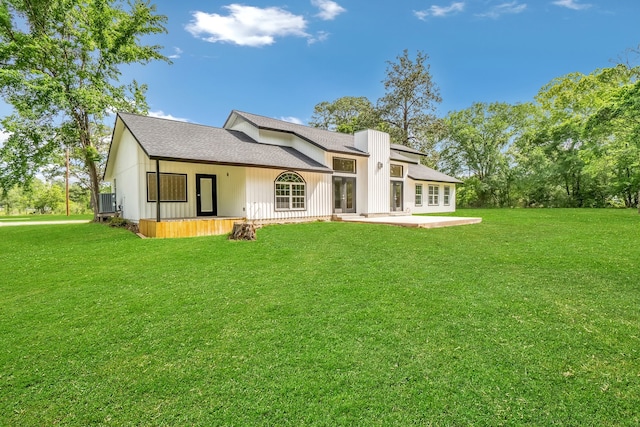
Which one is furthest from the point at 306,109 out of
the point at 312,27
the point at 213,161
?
the point at 213,161

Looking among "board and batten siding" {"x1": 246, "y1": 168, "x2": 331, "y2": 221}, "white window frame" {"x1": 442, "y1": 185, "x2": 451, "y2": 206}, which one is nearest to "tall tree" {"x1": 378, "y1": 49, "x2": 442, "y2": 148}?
"white window frame" {"x1": 442, "y1": 185, "x2": 451, "y2": 206}

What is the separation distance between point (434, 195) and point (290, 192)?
45.0 ft

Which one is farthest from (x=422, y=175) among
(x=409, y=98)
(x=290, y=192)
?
(x=290, y=192)

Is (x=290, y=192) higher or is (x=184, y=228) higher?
(x=290, y=192)

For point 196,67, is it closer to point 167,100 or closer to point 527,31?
point 167,100

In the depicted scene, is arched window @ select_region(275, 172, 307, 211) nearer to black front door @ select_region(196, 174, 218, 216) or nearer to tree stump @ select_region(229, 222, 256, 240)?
black front door @ select_region(196, 174, 218, 216)

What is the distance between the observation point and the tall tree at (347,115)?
31.3 m

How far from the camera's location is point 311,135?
16.6 m

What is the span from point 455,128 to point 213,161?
26.2 m

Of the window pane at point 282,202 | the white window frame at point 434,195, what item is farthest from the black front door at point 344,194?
the white window frame at point 434,195

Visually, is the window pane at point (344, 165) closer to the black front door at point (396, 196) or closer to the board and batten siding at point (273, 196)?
the board and batten siding at point (273, 196)

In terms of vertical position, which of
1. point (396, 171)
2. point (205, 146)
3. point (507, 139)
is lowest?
point (396, 171)

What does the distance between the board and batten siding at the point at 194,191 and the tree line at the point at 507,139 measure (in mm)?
21406

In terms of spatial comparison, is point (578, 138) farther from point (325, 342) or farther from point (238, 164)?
point (325, 342)
